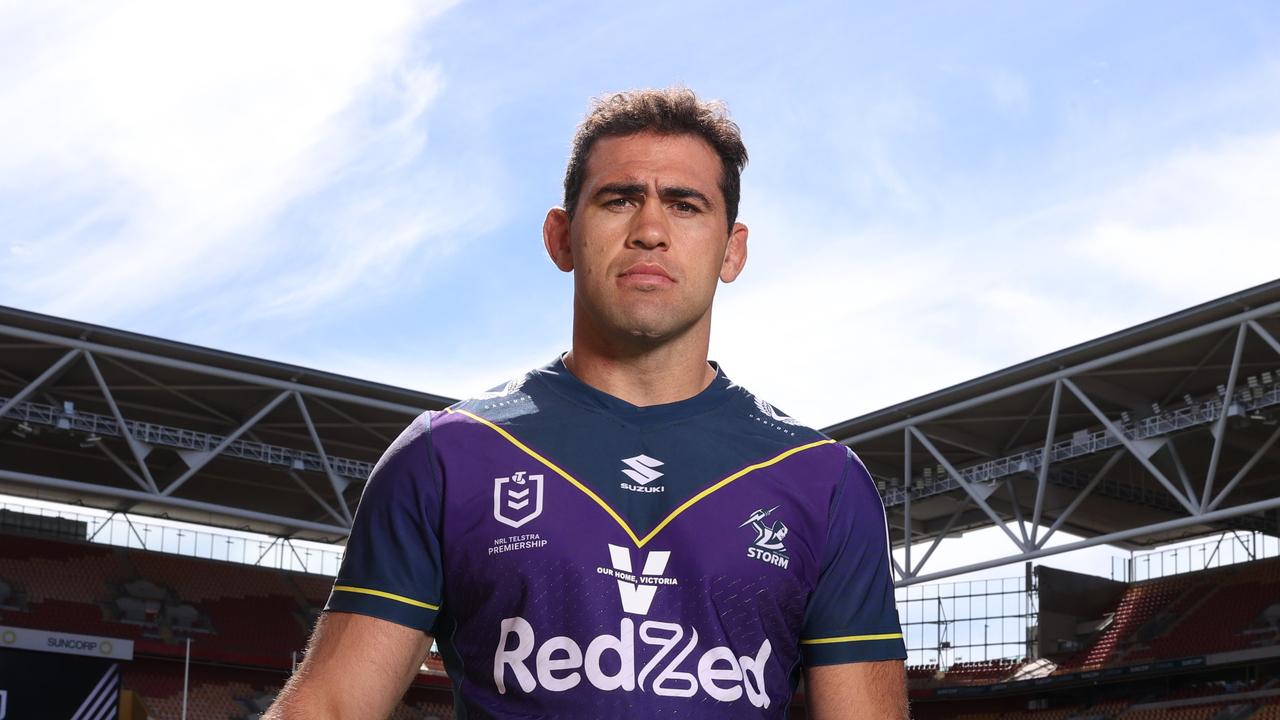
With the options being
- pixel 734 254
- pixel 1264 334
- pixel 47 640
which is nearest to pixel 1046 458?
pixel 1264 334

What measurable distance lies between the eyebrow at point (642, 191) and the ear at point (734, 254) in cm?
17

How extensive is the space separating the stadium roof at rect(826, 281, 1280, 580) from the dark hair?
76.4 ft

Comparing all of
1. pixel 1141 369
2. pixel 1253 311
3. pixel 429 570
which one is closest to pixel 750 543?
pixel 429 570

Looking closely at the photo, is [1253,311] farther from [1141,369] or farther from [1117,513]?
[1117,513]

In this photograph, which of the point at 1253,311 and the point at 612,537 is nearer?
the point at 612,537

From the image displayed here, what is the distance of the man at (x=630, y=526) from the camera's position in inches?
101

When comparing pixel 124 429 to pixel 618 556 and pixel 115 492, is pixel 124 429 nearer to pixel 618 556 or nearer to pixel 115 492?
pixel 115 492

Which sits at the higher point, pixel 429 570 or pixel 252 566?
pixel 252 566

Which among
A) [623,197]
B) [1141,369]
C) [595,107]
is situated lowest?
[623,197]

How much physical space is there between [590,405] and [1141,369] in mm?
28138

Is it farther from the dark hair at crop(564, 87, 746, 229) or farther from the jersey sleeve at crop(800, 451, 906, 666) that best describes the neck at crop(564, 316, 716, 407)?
the jersey sleeve at crop(800, 451, 906, 666)

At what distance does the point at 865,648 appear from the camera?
2.73 meters

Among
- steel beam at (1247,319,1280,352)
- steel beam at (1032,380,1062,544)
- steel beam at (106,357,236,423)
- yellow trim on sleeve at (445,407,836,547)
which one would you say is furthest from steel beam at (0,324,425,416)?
yellow trim on sleeve at (445,407,836,547)

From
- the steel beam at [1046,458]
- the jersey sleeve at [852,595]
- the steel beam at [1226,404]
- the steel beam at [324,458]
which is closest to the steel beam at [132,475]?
the steel beam at [324,458]
